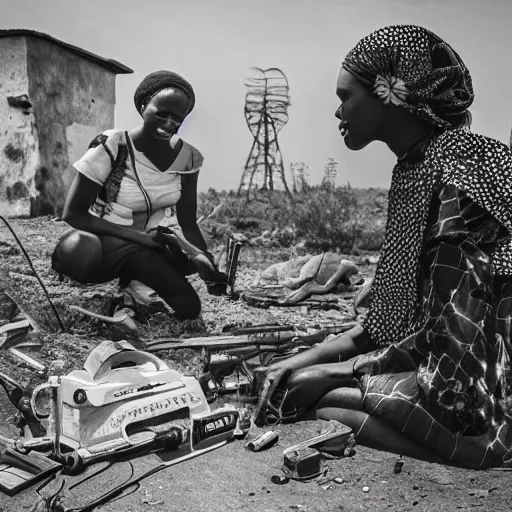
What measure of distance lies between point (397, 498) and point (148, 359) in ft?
4.10

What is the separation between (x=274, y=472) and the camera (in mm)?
2479

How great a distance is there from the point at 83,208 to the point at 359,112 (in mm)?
1564

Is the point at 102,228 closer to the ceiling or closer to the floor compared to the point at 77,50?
closer to the floor

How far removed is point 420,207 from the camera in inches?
82.6

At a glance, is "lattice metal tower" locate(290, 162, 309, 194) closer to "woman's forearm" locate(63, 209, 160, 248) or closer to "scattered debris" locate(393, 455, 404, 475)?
"woman's forearm" locate(63, 209, 160, 248)

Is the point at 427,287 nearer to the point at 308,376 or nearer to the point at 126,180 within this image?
the point at 308,376

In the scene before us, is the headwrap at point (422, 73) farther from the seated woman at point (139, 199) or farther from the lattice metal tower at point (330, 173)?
the lattice metal tower at point (330, 173)

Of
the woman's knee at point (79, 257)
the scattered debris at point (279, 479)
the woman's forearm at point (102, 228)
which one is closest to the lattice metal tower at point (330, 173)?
the woman's forearm at point (102, 228)

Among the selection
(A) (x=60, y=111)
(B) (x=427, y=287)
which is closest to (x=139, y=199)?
(A) (x=60, y=111)

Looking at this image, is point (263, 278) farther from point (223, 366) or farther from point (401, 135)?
point (401, 135)

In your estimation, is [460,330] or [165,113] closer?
[460,330]

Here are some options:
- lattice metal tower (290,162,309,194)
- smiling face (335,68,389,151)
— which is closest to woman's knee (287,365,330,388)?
smiling face (335,68,389,151)

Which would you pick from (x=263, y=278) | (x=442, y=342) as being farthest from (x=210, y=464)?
(x=263, y=278)

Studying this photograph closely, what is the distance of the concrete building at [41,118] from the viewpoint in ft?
10.0
